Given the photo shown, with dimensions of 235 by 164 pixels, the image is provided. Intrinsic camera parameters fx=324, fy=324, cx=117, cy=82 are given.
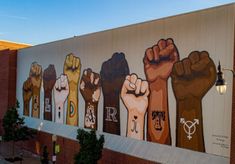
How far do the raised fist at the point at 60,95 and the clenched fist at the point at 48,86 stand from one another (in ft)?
2.48

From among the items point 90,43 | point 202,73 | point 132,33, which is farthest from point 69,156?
point 202,73

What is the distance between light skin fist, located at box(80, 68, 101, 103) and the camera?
64.7 feet

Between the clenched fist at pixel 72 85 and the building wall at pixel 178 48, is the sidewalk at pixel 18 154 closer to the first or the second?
A: the building wall at pixel 178 48

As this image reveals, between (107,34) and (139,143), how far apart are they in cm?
658

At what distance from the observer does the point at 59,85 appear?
2336cm

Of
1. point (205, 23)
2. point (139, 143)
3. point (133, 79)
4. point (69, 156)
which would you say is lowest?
point (69, 156)

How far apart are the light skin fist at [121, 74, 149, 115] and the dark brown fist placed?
8.05m

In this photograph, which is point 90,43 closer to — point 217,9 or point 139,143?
point 139,143

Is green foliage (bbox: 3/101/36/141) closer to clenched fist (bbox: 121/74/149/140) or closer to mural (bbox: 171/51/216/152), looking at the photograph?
clenched fist (bbox: 121/74/149/140)

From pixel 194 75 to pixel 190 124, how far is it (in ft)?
7.13

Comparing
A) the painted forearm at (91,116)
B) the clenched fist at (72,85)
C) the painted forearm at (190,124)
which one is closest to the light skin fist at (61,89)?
the clenched fist at (72,85)

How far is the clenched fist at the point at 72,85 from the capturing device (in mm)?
21516

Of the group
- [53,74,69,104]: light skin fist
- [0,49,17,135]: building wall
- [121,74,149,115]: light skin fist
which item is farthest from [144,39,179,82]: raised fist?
[0,49,17,135]: building wall

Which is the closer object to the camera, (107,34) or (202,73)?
Result: (202,73)
